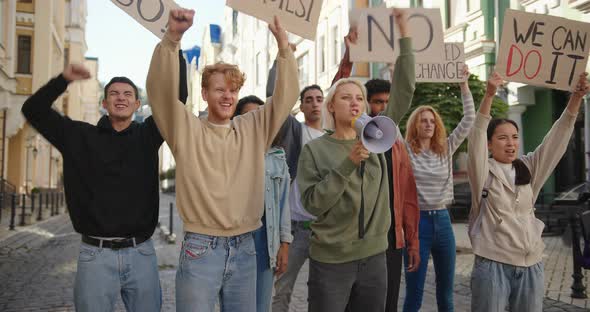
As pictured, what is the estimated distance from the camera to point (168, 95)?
2885mm

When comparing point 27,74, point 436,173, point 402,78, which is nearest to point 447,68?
point 436,173

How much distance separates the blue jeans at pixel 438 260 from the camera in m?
4.50

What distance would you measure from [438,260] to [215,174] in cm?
236

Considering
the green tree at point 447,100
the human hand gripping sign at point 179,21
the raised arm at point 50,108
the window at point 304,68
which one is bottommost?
the raised arm at point 50,108

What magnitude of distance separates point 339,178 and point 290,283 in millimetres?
1561

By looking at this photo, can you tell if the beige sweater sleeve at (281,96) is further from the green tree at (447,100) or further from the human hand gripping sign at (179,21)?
the green tree at (447,100)

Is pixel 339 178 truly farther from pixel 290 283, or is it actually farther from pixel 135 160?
pixel 290 283

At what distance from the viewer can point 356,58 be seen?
4.35 m


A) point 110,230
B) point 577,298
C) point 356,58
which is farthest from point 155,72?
point 577,298

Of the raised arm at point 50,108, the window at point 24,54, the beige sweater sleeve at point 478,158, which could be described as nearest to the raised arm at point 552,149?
the beige sweater sleeve at point 478,158

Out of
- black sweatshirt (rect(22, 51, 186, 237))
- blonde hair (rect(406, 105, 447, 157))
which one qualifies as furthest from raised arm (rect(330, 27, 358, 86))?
black sweatshirt (rect(22, 51, 186, 237))

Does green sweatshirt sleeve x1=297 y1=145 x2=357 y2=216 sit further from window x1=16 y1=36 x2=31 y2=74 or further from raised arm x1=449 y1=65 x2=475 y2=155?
window x1=16 y1=36 x2=31 y2=74

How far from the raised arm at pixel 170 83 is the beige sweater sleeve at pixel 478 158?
183 cm

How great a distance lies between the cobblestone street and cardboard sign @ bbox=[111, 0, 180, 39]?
124 inches
